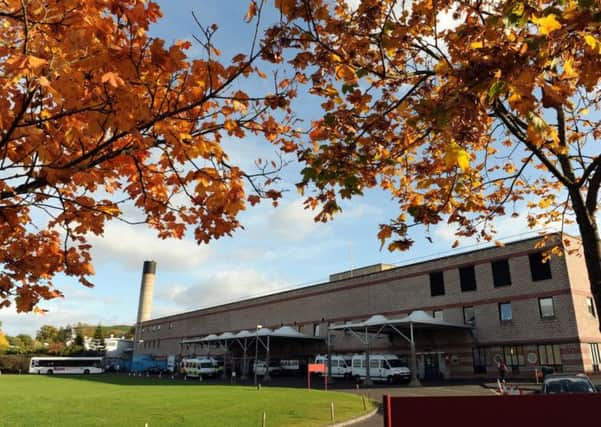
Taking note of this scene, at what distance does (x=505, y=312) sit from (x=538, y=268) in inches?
157

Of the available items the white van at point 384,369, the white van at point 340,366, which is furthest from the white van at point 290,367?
the white van at point 384,369

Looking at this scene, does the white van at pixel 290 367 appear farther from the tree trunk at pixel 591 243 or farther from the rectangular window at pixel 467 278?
the tree trunk at pixel 591 243

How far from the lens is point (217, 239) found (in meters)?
5.03

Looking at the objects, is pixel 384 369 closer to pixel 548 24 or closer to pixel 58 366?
pixel 548 24

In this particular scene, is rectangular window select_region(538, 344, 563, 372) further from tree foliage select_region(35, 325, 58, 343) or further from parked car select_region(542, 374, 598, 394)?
tree foliage select_region(35, 325, 58, 343)

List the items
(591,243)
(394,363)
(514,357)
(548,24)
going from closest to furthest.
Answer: (548,24) < (591,243) < (514,357) < (394,363)

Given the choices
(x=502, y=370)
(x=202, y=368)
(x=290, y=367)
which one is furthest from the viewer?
(x=202, y=368)

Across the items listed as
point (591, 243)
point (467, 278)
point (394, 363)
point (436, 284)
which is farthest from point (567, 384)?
point (436, 284)

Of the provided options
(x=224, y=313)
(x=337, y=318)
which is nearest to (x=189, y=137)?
(x=337, y=318)

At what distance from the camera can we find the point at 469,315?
34531 mm

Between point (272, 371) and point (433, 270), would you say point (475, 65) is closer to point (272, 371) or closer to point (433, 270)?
point (433, 270)

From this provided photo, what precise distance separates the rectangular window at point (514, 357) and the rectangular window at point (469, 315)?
3.03 meters

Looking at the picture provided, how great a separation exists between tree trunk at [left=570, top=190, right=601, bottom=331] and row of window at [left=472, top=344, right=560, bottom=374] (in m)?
26.5

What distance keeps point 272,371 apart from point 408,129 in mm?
45496
